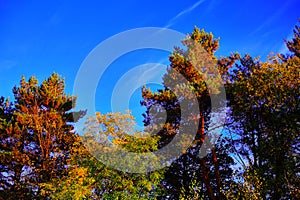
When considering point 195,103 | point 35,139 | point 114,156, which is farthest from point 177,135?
point 35,139

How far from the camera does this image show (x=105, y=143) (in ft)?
70.9

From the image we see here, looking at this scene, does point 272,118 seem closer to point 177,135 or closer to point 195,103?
point 195,103

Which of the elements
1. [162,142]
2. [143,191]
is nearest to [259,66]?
[162,142]

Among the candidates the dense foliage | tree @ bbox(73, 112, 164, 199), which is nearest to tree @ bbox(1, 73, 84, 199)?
the dense foliage

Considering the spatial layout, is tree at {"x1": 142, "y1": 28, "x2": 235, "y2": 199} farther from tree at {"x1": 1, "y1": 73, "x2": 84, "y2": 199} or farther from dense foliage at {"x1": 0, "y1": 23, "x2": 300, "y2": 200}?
tree at {"x1": 1, "y1": 73, "x2": 84, "y2": 199}

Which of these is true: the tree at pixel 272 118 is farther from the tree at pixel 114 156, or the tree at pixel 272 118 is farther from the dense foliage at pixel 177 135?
the tree at pixel 114 156

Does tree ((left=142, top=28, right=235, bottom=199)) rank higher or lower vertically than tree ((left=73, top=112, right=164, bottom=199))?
higher

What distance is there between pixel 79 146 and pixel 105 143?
7.72ft

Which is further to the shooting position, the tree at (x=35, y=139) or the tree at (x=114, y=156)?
the tree at (x=35, y=139)

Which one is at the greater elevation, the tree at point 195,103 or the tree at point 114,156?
the tree at point 195,103

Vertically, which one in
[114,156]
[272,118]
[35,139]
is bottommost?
[114,156]

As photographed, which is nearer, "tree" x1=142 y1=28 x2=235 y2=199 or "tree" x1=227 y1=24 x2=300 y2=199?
"tree" x1=227 y1=24 x2=300 y2=199

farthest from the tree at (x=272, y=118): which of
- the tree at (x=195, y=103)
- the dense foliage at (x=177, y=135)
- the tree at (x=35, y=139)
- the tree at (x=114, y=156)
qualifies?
the tree at (x=35, y=139)

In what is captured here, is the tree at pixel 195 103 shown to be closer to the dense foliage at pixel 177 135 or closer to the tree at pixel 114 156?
the dense foliage at pixel 177 135
